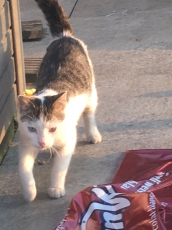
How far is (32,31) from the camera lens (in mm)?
6227

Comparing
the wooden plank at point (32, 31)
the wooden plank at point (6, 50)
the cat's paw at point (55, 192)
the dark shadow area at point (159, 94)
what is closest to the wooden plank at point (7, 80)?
the wooden plank at point (6, 50)

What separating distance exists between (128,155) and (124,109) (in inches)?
33.6

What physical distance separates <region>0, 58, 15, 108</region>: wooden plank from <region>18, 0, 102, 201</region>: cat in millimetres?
333

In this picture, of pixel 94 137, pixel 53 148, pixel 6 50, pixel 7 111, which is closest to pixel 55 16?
pixel 6 50

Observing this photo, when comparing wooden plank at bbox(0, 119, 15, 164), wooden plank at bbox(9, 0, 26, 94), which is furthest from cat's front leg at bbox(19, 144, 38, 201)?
wooden plank at bbox(9, 0, 26, 94)

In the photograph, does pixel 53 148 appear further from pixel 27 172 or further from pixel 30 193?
pixel 30 193

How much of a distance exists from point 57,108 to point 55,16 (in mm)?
1349

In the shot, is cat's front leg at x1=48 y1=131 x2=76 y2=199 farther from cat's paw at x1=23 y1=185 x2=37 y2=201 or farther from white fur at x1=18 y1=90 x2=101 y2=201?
cat's paw at x1=23 y1=185 x2=37 y2=201

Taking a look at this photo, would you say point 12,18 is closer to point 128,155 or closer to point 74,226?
point 128,155

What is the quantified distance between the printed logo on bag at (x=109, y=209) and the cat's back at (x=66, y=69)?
1.01 metres

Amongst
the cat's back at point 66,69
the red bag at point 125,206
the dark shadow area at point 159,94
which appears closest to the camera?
the red bag at point 125,206

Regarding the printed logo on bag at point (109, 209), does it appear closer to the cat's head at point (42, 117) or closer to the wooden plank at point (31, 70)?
the cat's head at point (42, 117)

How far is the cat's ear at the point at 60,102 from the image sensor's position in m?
3.17

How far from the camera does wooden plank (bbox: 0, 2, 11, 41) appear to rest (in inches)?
154
